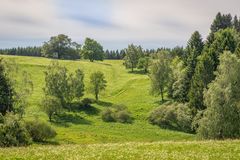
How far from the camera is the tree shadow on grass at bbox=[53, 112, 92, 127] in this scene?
3854 inches

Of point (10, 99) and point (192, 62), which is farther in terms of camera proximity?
point (192, 62)

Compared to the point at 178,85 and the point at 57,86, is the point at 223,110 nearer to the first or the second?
the point at 178,85

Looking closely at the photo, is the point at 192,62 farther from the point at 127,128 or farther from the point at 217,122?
the point at 217,122

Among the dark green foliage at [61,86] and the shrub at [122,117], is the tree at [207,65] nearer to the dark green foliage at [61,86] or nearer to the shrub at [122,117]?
the shrub at [122,117]

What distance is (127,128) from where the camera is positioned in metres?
94.2

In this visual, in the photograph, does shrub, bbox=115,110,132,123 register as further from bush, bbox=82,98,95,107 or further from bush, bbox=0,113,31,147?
bush, bbox=0,113,31,147

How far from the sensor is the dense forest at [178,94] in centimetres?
5978

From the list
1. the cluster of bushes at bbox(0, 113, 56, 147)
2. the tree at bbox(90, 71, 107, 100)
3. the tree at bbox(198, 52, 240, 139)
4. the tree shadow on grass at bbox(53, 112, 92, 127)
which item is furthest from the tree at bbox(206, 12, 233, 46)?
the cluster of bushes at bbox(0, 113, 56, 147)

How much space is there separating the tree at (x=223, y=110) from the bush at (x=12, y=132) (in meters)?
25.2

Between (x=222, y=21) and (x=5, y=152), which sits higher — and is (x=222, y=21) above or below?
above

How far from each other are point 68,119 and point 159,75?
118ft

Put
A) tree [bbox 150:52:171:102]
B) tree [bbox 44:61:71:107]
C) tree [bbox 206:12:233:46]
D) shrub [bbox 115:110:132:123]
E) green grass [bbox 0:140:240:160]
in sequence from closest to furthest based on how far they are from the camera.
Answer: green grass [bbox 0:140:240:160], shrub [bbox 115:110:132:123], tree [bbox 44:61:71:107], tree [bbox 150:52:171:102], tree [bbox 206:12:233:46]

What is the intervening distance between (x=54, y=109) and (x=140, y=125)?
20.5m

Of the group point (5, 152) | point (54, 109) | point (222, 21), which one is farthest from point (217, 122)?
point (222, 21)
